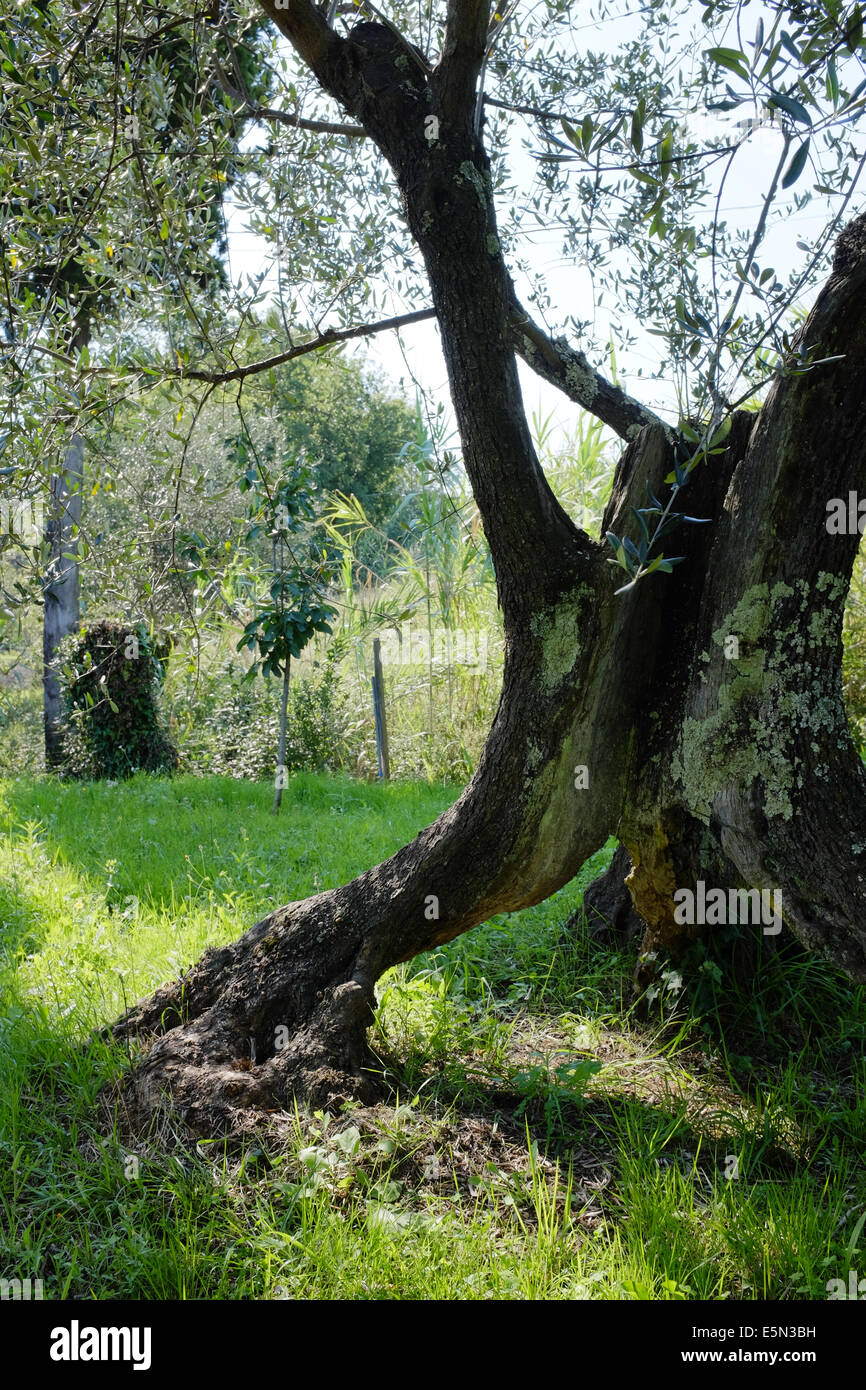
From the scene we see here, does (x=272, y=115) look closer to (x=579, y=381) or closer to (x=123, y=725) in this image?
(x=579, y=381)

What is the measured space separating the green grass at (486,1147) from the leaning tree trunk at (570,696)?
25 centimetres

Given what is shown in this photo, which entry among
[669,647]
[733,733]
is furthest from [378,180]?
[733,733]

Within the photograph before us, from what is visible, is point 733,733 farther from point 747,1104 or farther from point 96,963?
point 96,963

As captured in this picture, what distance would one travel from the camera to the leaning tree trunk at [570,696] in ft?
8.71

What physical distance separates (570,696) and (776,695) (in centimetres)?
63

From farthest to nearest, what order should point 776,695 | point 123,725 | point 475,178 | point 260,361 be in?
point 123,725
point 260,361
point 475,178
point 776,695

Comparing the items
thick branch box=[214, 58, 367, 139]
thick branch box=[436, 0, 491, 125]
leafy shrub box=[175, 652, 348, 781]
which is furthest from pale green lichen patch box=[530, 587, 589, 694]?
leafy shrub box=[175, 652, 348, 781]

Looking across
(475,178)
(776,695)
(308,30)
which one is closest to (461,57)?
(475,178)

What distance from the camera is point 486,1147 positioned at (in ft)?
9.55

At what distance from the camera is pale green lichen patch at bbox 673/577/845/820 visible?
106 inches

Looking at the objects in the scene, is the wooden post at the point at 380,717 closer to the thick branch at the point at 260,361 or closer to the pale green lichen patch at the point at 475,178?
the thick branch at the point at 260,361

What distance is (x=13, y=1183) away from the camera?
111 inches

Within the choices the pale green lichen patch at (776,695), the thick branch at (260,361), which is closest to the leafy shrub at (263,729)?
the thick branch at (260,361)

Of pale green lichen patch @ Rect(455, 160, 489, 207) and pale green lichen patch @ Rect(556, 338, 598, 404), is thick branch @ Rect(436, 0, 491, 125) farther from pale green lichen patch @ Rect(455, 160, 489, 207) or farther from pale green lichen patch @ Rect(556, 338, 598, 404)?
pale green lichen patch @ Rect(556, 338, 598, 404)
